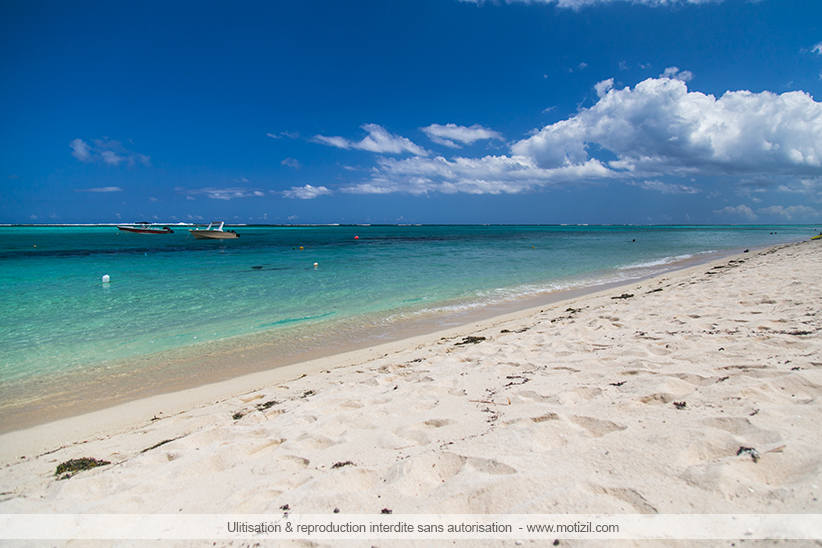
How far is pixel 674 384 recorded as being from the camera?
342 centimetres

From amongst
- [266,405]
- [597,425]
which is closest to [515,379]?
[597,425]

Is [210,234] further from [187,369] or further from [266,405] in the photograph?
[266,405]

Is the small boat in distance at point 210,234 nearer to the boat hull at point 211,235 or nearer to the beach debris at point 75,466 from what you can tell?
the boat hull at point 211,235

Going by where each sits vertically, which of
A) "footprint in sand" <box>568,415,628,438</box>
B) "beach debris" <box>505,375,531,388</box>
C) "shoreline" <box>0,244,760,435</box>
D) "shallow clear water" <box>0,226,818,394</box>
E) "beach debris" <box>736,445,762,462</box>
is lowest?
"shoreline" <box>0,244,760,435</box>

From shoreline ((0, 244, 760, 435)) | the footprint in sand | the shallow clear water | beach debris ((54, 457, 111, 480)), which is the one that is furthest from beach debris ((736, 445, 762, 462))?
the shallow clear water

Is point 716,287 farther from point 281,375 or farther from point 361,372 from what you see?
point 281,375

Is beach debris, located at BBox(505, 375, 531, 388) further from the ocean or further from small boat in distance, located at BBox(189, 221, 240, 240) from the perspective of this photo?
small boat in distance, located at BBox(189, 221, 240, 240)

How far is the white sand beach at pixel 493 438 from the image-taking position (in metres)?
2.12

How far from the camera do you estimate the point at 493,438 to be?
2.89 metres

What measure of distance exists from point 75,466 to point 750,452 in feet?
17.8

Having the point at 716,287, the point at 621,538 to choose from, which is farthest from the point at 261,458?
the point at 716,287

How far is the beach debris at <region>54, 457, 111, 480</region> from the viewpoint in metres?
3.22

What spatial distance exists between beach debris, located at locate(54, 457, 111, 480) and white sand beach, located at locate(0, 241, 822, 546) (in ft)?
0.35

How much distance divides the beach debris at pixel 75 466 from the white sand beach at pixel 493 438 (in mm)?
107
